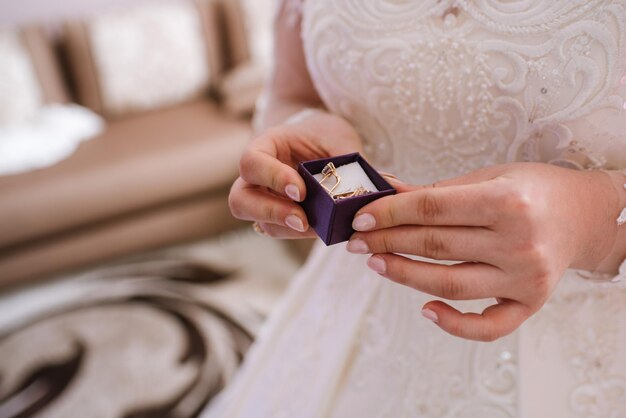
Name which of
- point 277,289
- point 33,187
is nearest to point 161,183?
point 33,187

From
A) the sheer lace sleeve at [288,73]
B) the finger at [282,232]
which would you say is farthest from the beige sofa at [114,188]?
the finger at [282,232]

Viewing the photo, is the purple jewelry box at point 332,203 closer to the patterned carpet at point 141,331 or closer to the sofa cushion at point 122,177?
the patterned carpet at point 141,331

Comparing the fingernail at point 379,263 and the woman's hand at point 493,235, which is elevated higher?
the woman's hand at point 493,235

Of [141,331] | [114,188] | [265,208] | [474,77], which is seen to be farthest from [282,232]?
[114,188]

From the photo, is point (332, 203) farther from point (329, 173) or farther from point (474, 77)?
point (474, 77)

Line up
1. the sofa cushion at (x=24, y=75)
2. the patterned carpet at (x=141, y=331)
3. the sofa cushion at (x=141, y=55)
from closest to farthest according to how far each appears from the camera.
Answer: the patterned carpet at (x=141, y=331)
the sofa cushion at (x=24, y=75)
the sofa cushion at (x=141, y=55)

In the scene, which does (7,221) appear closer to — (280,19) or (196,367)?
(196,367)

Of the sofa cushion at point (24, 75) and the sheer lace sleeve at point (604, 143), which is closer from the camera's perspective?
the sheer lace sleeve at point (604, 143)
